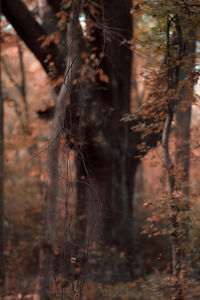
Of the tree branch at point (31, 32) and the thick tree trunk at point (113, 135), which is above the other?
the tree branch at point (31, 32)

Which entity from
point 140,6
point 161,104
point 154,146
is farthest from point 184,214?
point 140,6

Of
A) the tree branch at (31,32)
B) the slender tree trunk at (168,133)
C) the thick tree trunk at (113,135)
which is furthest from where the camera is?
the thick tree trunk at (113,135)

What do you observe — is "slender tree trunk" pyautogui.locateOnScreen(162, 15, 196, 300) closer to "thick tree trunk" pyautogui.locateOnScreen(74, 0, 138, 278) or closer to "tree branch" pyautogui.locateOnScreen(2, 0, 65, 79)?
"thick tree trunk" pyautogui.locateOnScreen(74, 0, 138, 278)

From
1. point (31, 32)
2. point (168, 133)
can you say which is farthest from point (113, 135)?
point (168, 133)

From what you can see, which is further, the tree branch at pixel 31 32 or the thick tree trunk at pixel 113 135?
the thick tree trunk at pixel 113 135

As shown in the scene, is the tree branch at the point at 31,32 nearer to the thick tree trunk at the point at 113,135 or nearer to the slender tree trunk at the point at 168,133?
the thick tree trunk at the point at 113,135

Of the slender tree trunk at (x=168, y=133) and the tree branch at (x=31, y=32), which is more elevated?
the tree branch at (x=31, y=32)

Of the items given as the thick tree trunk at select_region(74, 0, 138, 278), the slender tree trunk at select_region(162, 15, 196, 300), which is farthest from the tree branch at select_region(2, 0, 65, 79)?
the slender tree trunk at select_region(162, 15, 196, 300)

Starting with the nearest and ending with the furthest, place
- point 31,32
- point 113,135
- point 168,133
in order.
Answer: point 168,133
point 31,32
point 113,135

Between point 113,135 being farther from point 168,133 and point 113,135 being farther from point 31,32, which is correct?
point 168,133

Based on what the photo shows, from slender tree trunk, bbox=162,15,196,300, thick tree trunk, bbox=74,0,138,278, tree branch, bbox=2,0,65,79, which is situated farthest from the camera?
thick tree trunk, bbox=74,0,138,278

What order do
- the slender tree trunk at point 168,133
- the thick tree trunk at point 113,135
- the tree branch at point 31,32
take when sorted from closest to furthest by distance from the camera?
the slender tree trunk at point 168,133 < the tree branch at point 31,32 < the thick tree trunk at point 113,135

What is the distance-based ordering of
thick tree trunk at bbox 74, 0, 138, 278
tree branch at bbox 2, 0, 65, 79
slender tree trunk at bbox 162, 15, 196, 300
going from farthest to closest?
1. thick tree trunk at bbox 74, 0, 138, 278
2. tree branch at bbox 2, 0, 65, 79
3. slender tree trunk at bbox 162, 15, 196, 300

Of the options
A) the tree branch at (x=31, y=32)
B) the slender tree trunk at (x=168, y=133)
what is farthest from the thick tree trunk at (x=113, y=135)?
the slender tree trunk at (x=168, y=133)
